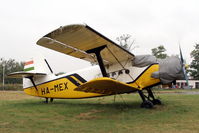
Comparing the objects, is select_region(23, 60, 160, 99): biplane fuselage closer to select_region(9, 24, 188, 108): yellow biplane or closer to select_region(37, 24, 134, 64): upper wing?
select_region(9, 24, 188, 108): yellow biplane

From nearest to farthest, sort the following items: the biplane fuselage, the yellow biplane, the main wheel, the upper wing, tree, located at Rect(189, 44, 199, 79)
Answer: the upper wing → the yellow biplane → the main wheel → the biplane fuselage → tree, located at Rect(189, 44, 199, 79)

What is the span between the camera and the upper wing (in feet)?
19.7

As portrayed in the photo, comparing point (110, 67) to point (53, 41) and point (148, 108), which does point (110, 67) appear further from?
point (53, 41)

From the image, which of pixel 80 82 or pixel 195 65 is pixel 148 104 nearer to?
pixel 80 82

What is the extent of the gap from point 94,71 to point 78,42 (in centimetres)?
290

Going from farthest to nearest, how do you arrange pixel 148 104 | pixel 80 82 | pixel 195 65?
pixel 195 65
pixel 80 82
pixel 148 104

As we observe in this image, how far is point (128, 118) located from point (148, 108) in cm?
176

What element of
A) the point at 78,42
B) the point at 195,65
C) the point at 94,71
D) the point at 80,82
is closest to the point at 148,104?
the point at 94,71

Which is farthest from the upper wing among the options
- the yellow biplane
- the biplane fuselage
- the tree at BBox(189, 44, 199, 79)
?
the tree at BBox(189, 44, 199, 79)

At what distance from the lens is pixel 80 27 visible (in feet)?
19.1

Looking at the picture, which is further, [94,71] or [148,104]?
[94,71]

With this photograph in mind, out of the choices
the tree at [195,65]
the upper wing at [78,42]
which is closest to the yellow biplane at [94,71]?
the upper wing at [78,42]

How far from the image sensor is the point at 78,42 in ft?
23.8

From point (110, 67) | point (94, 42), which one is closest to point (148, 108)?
point (110, 67)
